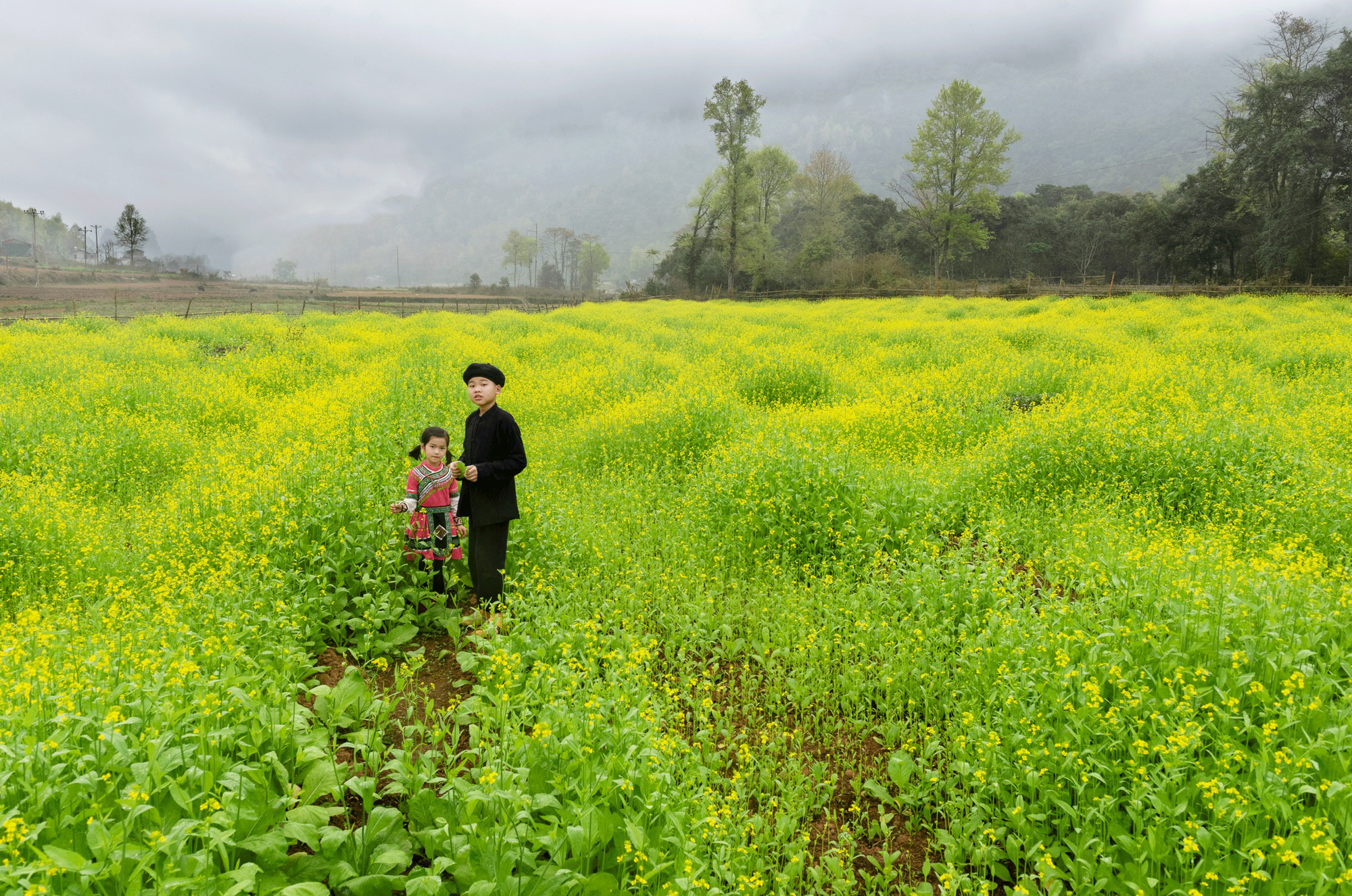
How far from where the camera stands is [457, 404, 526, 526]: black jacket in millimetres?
5754

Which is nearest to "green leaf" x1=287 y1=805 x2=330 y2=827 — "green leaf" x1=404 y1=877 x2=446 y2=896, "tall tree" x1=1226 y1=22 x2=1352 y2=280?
"green leaf" x1=404 y1=877 x2=446 y2=896

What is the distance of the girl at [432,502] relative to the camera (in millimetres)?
5707

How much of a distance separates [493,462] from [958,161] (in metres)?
55.5

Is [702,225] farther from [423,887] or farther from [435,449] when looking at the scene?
[423,887]

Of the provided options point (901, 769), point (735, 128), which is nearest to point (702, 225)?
point (735, 128)

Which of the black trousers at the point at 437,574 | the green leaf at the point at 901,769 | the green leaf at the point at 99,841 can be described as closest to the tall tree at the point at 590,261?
the black trousers at the point at 437,574

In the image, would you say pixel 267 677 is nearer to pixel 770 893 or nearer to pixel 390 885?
pixel 390 885

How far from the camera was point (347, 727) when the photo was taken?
→ 13.9 ft

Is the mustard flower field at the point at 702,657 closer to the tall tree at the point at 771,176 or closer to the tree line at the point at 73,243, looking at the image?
the tall tree at the point at 771,176

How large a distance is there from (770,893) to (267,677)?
3208 millimetres

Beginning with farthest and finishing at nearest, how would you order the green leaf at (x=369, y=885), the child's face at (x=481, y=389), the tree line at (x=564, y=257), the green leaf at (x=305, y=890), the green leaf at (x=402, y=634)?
the tree line at (x=564, y=257)
the child's face at (x=481, y=389)
the green leaf at (x=402, y=634)
the green leaf at (x=369, y=885)
the green leaf at (x=305, y=890)

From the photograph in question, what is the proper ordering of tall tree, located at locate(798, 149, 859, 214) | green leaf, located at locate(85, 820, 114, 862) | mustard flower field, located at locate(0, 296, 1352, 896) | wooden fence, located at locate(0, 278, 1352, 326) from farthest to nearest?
tall tree, located at locate(798, 149, 859, 214) < wooden fence, located at locate(0, 278, 1352, 326) < mustard flower field, located at locate(0, 296, 1352, 896) < green leaf, located at locate(85, 820, 114, 862)

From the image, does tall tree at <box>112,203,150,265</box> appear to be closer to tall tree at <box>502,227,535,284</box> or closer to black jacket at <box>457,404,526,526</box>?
tall tree at <box>502,227,535,284</box>

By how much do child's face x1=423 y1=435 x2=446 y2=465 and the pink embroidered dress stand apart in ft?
0.32
